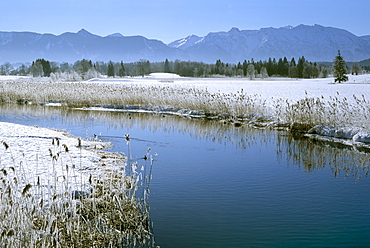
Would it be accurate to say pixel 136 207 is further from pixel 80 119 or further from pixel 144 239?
pixel 80 119

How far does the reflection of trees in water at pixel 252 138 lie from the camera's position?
12305 millimetres

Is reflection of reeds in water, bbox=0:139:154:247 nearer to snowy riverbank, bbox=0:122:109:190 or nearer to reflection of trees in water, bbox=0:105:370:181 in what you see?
snowy riverbank, bbox=0:122:109:190

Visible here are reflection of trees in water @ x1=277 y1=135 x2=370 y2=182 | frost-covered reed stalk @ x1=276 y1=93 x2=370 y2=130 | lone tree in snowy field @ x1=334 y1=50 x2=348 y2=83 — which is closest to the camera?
reflection of trees in water @ x1=277 y1=135 x2=370 y2=182

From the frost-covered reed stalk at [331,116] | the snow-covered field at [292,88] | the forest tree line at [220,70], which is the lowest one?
the frost-covered reed stalk at [331,116]

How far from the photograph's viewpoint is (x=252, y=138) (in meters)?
17.0

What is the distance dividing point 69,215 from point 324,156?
9.47m

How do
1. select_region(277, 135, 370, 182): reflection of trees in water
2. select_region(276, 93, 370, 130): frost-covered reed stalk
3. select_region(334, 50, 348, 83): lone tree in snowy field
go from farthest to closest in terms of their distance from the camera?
select_region(334, 50, 348, 83): lone tree in snowy field, select_region(276, 93, 370, 130): frost-covered reed stalk, select_region(277, 135, 370, 182): reflection of trees in water

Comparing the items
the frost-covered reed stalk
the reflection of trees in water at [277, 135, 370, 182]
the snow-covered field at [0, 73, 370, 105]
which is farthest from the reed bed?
the reflection of trees in water at [277, 135, 370, 182]

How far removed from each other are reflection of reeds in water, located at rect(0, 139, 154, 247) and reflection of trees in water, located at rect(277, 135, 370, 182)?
244 inches

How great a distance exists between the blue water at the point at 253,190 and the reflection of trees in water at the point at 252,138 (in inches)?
1.6

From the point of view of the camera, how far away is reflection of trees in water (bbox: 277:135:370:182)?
1162cm

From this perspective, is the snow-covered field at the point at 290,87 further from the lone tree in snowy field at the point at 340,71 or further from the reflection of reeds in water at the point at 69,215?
the reflection of reeds in water at the point at 69,215

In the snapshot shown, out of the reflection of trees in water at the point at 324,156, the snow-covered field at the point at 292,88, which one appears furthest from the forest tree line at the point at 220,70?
the reflection of trees in water at the point at 324,156

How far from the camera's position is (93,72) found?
10688cm
